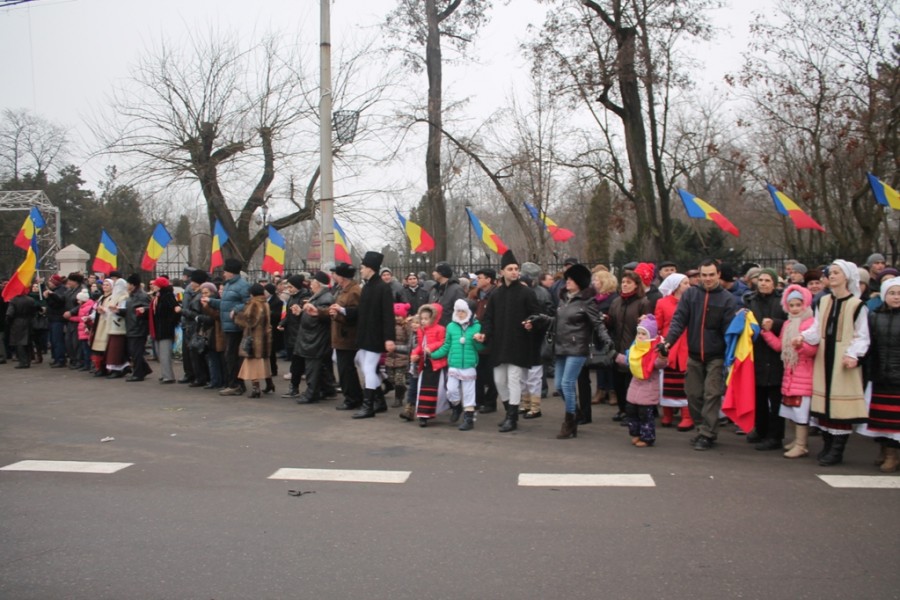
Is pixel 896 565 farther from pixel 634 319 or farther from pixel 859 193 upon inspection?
pixel 859 193

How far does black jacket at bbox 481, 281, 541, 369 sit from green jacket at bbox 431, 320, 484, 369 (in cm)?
26

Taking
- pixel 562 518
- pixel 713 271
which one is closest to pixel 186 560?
pixel 562 518

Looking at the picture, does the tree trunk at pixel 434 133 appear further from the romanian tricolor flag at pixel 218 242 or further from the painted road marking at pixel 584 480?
the painted road marking at pixel 584 480

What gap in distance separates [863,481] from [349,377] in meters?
6.36

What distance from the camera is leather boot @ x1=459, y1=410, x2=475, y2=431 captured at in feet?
30.7

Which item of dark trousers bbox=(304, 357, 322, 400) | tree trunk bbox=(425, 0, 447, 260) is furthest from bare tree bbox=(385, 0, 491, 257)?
dark trousers bbox=(304, 357, 322, 400)

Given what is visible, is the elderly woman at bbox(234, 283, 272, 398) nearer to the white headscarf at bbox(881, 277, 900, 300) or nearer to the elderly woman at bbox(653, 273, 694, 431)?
the elderly woman at bbox(653, 273, 694, 431)

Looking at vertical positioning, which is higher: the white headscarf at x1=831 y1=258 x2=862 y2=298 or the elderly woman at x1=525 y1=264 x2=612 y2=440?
the white headscarf at x1=831 y1=258 x2=862 y2=298

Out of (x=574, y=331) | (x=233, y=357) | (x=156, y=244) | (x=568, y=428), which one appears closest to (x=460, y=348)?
(x=574, y=331)

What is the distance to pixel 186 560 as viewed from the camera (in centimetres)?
484

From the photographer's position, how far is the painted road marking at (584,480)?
6662mm

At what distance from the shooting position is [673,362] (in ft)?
30.1

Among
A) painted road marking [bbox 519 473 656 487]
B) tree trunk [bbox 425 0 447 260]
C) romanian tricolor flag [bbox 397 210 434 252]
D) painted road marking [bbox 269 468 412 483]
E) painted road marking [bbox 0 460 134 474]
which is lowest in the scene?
painted road marking [bbox 0 460 134 474]

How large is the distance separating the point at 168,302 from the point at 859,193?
17173 mm
